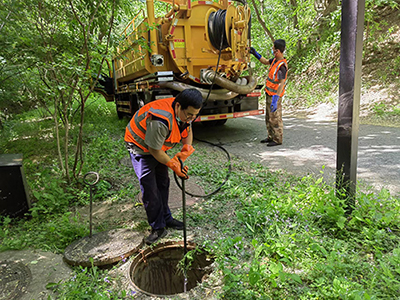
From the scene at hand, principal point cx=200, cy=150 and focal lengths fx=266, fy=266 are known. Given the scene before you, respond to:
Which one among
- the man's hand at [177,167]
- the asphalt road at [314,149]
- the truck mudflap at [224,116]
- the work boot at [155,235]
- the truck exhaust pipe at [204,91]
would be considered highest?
the truck exhaust pipe at [204,91]

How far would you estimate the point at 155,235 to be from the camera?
8.46ft

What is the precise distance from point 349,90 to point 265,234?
4.61 feet

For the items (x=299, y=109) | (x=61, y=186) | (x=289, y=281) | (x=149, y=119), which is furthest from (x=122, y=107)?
(x=289, y=281)

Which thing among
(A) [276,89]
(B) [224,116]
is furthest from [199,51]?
(A) [276,89]

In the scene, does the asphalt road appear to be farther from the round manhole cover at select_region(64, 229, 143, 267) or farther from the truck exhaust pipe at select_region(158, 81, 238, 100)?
the round manhole cover at select_region(64, 229, 143, 267)

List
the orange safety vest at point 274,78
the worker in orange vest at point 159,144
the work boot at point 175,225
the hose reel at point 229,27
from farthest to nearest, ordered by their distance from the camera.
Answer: the hose reel at point 229,27 < the orange safety vest at point 274,78 < the work boot at point 175,225 < the worker in orange vest at point 159,144

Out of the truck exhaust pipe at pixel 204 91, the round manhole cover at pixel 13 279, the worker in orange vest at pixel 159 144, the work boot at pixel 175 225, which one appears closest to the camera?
the round manhole cover at pixel 13 279

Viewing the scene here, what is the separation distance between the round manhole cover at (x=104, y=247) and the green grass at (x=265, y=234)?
0.30ft

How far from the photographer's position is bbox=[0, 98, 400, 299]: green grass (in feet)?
5.90

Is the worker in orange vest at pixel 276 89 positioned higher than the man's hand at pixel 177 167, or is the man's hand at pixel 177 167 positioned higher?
the worker in orange vest at pixel 276 89

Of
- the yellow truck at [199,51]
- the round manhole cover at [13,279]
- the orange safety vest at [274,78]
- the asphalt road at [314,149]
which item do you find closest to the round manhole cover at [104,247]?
the round manhole cover at [13,279]

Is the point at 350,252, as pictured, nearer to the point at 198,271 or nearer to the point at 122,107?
the point at 198,271

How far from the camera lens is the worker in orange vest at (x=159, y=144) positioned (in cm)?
220

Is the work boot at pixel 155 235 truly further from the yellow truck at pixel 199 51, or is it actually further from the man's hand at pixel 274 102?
the man's hand at pixel 274 102
